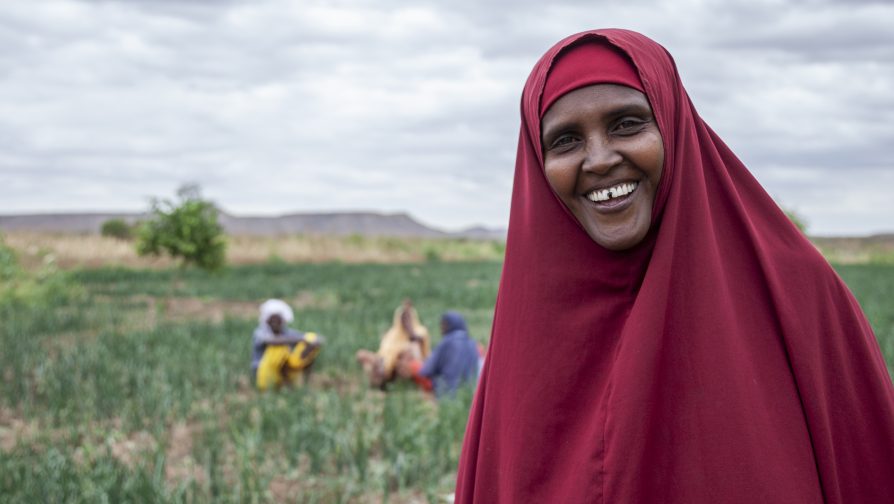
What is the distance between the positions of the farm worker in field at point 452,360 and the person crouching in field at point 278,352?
110 cm

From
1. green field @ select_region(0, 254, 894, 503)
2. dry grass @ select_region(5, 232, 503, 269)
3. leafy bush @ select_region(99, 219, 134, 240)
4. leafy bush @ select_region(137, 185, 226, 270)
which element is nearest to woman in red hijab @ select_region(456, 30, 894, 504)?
green field @ select_region(0, 254, 894, 503)

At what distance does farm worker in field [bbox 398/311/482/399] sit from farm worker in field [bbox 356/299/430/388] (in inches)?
17.2

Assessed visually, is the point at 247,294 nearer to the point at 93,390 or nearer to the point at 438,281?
the point at 438,281

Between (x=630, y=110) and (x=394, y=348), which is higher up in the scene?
(x=630, y=110)

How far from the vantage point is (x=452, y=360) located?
20.7ft

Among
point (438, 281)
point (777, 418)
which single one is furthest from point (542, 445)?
point (438, 281)

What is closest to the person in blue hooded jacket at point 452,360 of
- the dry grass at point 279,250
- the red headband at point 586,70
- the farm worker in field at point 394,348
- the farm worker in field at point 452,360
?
Result: the farm worker in field at point 452,360

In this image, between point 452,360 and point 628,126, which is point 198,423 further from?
point 628,126

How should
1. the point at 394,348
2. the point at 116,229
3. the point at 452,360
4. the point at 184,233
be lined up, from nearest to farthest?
1. the point at 452,360
2. the point at 394,348
3. the point at 184,233
4. the point at 116,229

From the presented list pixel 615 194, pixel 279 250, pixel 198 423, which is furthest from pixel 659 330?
pixel 279 250

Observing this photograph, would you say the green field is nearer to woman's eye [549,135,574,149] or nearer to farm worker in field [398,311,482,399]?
farm worker in field [398,311,482,399]

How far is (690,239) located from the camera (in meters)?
1.41

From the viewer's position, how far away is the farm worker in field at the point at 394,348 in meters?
6.78

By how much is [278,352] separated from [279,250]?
35.7 m
